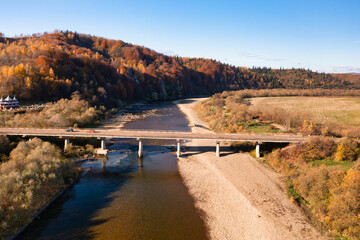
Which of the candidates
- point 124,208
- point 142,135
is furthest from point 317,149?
point 124,208

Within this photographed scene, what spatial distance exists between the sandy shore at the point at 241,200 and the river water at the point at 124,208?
204cm

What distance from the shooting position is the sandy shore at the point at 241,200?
921 inches

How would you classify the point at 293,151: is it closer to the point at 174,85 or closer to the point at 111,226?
the point at 111,226

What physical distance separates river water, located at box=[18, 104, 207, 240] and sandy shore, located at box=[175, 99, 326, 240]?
80.5 inches

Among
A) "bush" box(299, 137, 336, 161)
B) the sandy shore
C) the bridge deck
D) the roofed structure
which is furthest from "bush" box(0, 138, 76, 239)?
"bush" box(299, 137, 336, 161)

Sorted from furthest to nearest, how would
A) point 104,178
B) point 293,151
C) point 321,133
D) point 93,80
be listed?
point 93,80 < point 321,133 < point 293,151 < point 104,178

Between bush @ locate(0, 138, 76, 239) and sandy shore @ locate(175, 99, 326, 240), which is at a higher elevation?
bush @ locate(0, 138, 76, 239)

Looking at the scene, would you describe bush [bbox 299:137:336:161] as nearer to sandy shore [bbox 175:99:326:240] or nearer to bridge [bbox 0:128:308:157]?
bridge [bbox 0:128:308:157]

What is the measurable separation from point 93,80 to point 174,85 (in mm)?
84503

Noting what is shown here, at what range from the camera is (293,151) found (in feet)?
126

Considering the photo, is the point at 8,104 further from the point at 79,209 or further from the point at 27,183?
the point at 79,209

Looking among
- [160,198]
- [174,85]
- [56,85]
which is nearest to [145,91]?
[174,85]

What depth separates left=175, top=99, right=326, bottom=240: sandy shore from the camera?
2339 cm

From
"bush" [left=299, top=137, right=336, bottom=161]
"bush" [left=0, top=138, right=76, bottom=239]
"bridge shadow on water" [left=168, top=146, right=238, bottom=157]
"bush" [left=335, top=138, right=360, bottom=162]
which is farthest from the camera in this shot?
"bridge shadow on water" [left=168, top=146, right=238, bottom=157]
